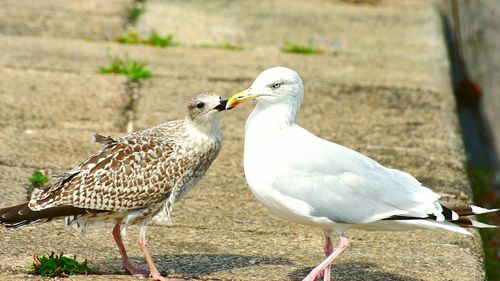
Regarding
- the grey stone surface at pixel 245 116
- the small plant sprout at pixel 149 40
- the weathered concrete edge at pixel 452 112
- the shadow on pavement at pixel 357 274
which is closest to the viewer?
the shadow on pavement at pixel 357 274

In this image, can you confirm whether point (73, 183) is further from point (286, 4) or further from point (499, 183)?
point (286, 4)

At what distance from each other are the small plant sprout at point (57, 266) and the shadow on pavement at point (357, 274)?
1.02 metres

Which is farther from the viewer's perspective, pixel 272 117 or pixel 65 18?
pixel 65 18

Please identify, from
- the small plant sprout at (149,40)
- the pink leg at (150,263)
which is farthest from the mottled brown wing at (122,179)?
the small plant sprout at (149,40)

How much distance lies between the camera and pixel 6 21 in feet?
31.7

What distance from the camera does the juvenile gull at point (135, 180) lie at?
4.68 meters

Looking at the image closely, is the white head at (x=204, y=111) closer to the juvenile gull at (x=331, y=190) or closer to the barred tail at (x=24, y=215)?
the juvenile gull at (x=331, y=190)

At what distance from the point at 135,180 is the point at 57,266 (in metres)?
0.54

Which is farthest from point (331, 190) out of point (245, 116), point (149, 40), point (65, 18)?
point (65, 18)

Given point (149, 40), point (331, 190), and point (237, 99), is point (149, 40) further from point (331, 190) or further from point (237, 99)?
point (331, 190)

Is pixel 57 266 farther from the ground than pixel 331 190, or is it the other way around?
pixel 331 190

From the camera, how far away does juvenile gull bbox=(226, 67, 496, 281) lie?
4586mm

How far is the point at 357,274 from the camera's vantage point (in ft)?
16.3

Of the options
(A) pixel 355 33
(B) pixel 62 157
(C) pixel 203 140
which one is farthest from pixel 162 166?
(A) pixel 355 33
